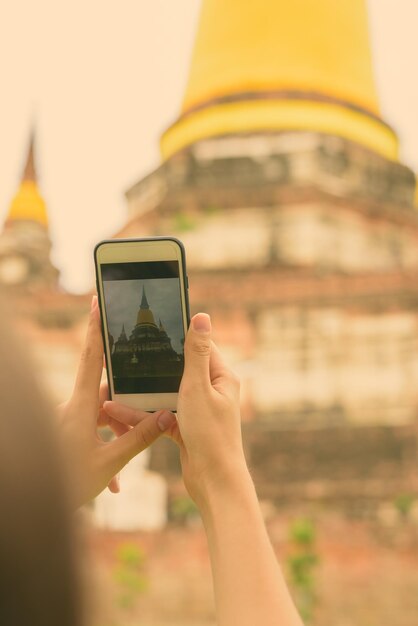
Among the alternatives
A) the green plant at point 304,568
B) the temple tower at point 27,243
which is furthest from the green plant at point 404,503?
the temple tower at point 27,243

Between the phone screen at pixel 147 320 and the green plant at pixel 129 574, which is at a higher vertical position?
the phone screen at pixel 147 320

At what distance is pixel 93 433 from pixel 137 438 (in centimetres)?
9

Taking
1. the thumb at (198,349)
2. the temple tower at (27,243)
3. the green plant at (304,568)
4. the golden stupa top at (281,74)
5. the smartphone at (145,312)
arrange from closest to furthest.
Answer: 1. the thumb at (198,349)
2. the smartphone at (145,312)
3. the green plant at (304,568)
4. the golden stupa top at (281,74)
5. the temple tower at (27,243)

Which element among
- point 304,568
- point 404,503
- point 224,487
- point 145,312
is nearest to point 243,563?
point 224,487

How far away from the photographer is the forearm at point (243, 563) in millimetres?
1049

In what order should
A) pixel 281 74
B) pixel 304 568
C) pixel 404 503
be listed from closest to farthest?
1. pixel 304 568
2. pixel 404 503
3. pixel 281 74

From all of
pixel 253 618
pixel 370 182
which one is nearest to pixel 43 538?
pixel 253 618

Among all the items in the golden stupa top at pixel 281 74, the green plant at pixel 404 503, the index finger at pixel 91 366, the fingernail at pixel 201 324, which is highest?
the golden stupa top at pixel 281 74

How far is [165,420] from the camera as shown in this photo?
58.7 inches

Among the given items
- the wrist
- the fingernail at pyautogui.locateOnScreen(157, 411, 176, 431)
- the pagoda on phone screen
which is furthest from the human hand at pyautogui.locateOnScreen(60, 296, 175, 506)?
the pagoda on phone screen

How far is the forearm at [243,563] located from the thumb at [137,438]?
0.80ft

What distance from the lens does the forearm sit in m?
1.05

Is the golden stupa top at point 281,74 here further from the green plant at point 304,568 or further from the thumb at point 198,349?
the thumb at point 198,349

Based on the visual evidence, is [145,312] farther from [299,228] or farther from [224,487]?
[299,228]
